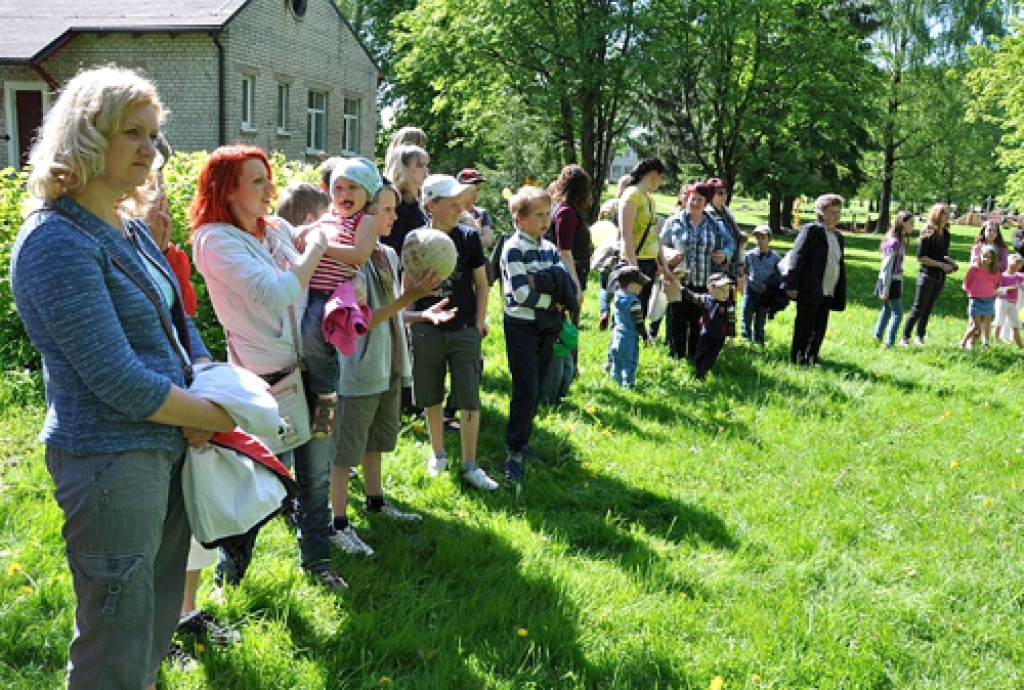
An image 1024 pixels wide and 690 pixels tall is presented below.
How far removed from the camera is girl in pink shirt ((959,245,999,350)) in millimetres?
11930

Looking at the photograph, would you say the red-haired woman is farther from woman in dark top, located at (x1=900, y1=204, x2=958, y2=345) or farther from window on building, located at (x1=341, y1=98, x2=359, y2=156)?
window on building, located at (x1=341, y1=98, x2=359, y2=156)

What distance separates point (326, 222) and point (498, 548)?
1.94m

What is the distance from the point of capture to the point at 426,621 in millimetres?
3863

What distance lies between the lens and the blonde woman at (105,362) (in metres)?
2.13

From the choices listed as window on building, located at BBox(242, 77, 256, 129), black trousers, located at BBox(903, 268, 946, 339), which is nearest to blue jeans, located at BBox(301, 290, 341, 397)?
black trousers, located at BBox(903, 268, 946, 339)

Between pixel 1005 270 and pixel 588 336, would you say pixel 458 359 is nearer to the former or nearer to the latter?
pixel 588 336

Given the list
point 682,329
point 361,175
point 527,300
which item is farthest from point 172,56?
point 361,175

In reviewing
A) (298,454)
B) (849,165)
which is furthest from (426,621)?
(849,165)

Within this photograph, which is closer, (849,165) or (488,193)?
(488,193)

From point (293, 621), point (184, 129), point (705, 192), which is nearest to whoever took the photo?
point (293, 621)

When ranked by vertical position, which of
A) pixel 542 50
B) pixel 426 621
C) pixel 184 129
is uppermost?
pixel 542 50

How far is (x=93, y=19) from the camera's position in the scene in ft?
73.4

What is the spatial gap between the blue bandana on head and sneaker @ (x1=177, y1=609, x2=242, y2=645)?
199cm

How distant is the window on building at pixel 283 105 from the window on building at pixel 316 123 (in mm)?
1178
